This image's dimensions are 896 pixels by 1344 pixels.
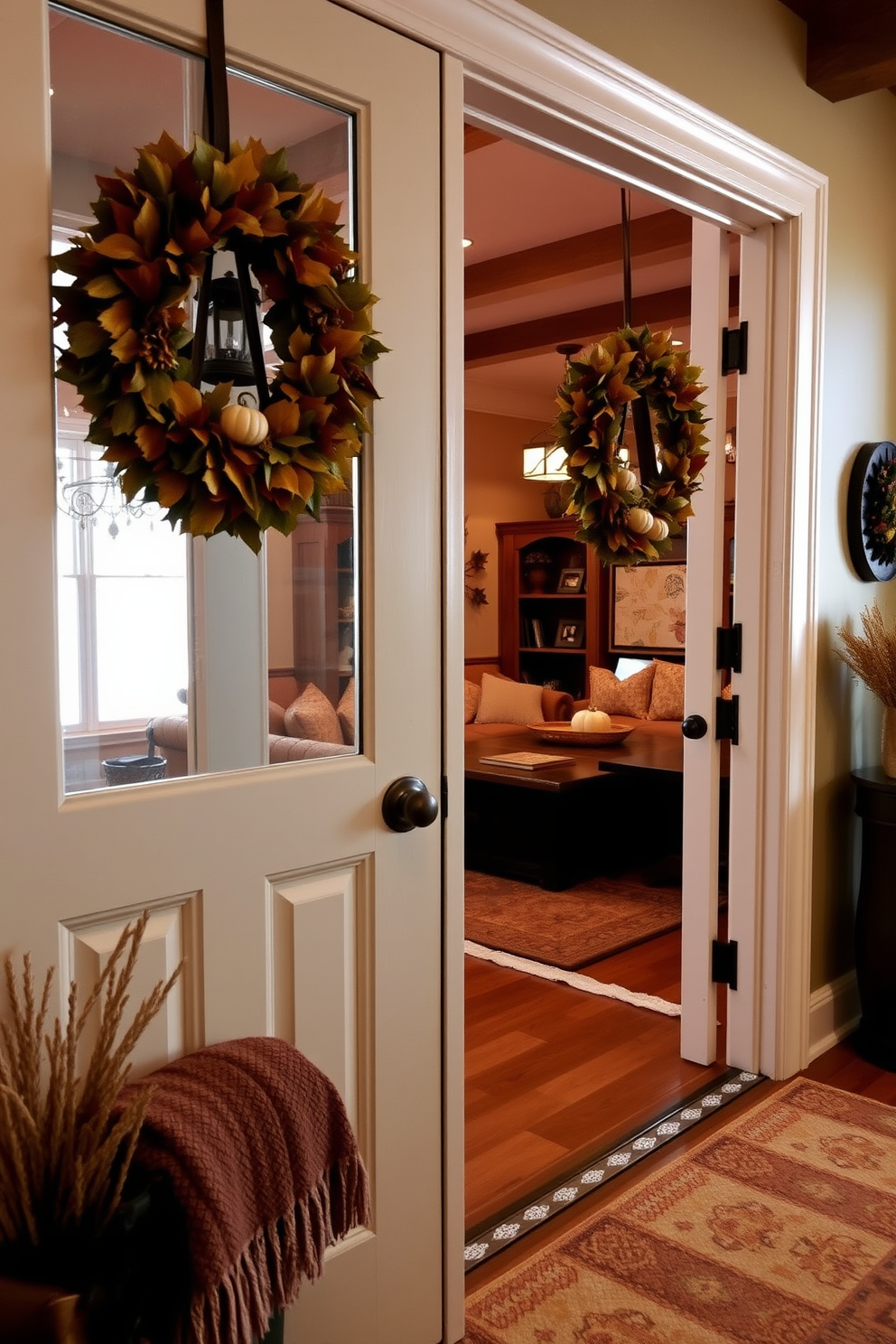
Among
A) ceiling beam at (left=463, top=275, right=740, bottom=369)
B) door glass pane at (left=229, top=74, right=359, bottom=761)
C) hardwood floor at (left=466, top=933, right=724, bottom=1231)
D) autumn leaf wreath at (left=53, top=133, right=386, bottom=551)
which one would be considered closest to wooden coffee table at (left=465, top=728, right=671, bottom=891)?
hardwood floor at (left=466, top=933, right=724, bottom=1231)

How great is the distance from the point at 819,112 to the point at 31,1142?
116 inches

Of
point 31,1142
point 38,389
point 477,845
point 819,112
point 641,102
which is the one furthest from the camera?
point 477,845

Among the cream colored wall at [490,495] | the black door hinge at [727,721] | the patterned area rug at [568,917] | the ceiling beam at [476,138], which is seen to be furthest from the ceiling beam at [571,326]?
the black door hinge at [727,721]

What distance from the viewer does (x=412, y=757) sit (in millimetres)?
1808

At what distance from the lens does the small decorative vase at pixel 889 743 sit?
303 centimetres

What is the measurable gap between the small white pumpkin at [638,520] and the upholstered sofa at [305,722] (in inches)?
32.4

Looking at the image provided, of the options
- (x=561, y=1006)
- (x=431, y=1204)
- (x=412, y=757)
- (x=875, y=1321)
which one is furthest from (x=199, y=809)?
(x=561, y=1006)

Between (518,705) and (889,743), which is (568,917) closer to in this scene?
(889,743)

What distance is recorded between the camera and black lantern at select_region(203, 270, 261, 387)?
1.45 metres

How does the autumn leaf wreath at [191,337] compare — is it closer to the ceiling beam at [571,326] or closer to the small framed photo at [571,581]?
the ceiling beam at [571,326]

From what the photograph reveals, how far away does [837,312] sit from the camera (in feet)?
9.71

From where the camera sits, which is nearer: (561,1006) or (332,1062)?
(332,1062)

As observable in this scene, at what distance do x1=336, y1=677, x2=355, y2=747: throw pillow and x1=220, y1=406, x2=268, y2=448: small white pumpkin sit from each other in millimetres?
484

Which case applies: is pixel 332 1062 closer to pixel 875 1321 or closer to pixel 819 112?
pixel 875 1321
